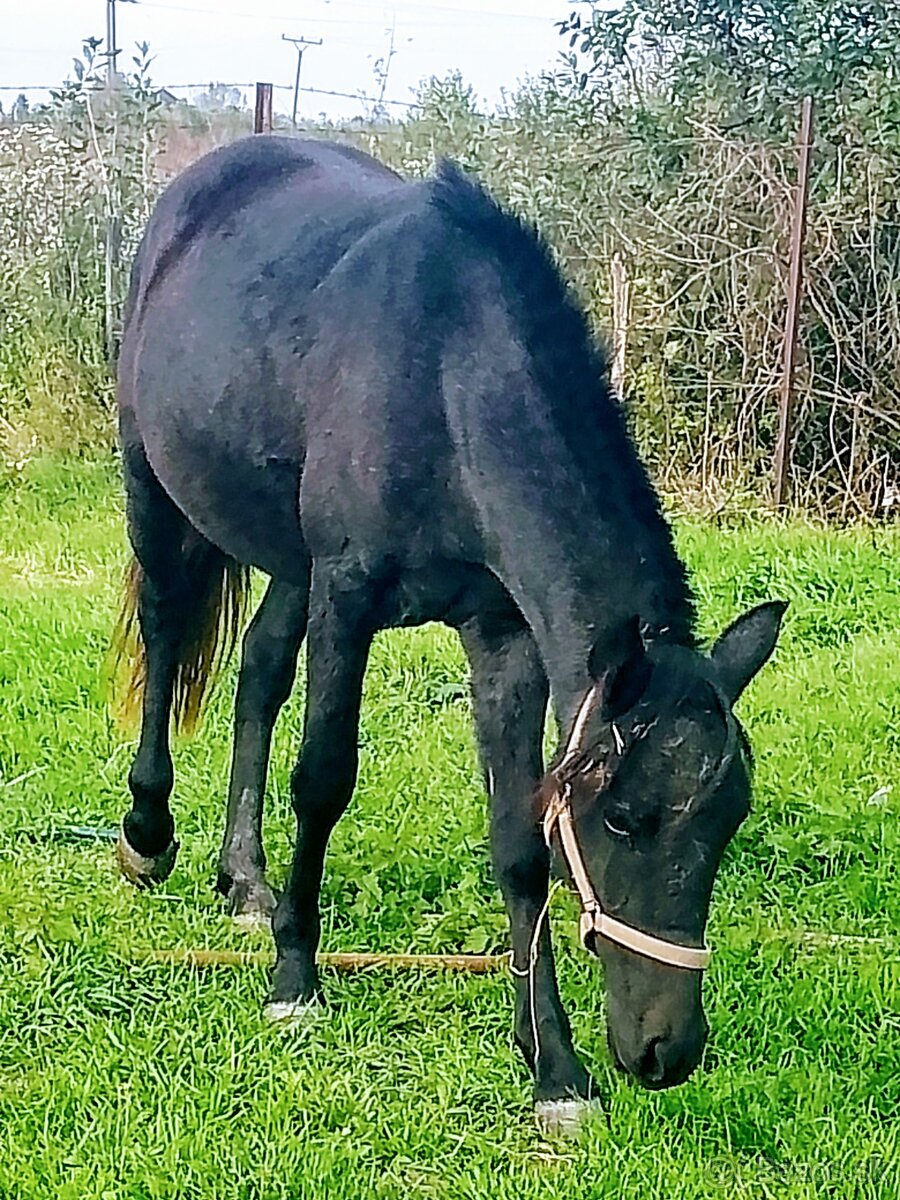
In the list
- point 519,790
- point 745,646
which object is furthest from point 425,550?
point 745,646

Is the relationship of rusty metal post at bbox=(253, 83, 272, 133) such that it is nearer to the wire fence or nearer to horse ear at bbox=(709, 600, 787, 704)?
the wire fence

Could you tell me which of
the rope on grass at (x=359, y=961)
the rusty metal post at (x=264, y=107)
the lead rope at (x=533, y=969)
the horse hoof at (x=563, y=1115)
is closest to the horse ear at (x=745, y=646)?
the lead rope at (x=533, y=969)

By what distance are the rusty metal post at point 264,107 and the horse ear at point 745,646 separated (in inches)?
253

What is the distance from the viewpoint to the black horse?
8.84 feet

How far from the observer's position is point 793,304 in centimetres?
846

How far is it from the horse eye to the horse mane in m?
0.35

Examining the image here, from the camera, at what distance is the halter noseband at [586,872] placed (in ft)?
8.78

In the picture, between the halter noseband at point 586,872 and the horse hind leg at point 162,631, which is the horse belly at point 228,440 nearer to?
the horse hind leg at point 162,631

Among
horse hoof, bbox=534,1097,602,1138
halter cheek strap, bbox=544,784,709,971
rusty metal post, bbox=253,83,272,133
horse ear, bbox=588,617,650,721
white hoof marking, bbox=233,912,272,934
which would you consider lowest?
white hoof marking, bbox=233,912,272,934

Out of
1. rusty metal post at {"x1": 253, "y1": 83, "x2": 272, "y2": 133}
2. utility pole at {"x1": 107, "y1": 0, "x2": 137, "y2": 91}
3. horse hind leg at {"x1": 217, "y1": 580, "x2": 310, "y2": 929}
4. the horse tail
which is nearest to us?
horse hind leg at {"x1": 217, "y1": 580, "x2": 310, "y2": 929}

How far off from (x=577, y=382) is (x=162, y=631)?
6.37 feet

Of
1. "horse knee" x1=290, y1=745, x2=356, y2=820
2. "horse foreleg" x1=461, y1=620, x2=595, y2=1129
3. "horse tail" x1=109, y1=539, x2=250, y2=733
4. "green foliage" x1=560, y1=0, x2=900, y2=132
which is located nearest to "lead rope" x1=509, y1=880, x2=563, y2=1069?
"horse foreleg" x1=461, y1=620, x2=595, y2=1129

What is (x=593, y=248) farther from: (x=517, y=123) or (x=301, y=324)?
(x=301, y=324)

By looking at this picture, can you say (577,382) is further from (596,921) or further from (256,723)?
(256,723)
